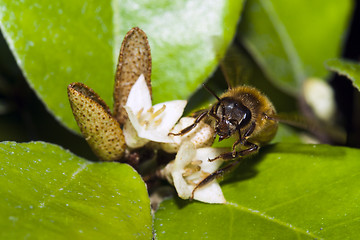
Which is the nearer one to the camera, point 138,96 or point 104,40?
point 138,96

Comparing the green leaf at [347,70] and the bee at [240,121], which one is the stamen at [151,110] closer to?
the bee at [240,121]

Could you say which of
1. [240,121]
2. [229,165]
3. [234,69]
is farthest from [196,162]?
[234,69]

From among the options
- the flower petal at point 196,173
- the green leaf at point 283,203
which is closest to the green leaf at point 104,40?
the flower petal at point 196,173

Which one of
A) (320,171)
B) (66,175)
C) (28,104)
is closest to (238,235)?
(320,171)

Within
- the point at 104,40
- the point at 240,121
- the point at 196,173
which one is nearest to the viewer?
the point at 240,121

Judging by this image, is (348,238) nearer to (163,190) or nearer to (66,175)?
(163,190)

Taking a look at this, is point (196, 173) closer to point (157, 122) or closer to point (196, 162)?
point (196, 162)
